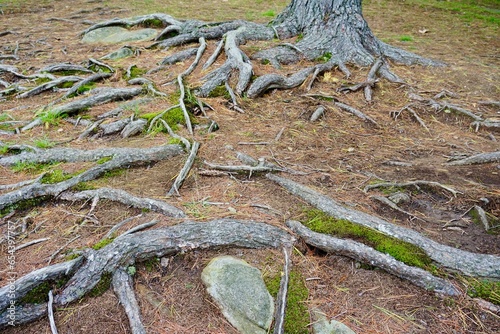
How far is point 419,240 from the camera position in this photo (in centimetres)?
297

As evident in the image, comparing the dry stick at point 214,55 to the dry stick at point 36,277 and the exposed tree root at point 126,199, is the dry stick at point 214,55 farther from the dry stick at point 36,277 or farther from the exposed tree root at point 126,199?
the dry stick at point 36,277

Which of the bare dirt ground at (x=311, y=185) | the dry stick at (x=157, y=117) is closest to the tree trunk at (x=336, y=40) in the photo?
the bare dirt ground at (x=311, y=185)

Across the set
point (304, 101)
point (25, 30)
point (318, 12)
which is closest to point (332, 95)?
point (304, 101)

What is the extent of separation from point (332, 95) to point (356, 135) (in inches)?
43.3

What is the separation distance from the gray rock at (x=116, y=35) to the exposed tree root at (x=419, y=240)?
6.49 m

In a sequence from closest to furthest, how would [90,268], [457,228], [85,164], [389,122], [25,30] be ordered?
[90,268] < [457,228] < [85,164] < [389,122] < [25,30]

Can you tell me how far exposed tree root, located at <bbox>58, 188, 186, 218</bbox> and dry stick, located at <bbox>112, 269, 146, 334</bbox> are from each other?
2.29 ft

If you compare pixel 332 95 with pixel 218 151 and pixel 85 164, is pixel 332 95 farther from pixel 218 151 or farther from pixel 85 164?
pixel 85 164

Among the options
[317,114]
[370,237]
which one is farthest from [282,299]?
[317,114]

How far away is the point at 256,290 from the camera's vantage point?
2.63 meters

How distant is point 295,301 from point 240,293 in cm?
38

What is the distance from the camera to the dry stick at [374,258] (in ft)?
8.79

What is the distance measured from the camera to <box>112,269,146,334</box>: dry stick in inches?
92.2

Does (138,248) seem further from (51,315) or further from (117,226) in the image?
(51,315)
